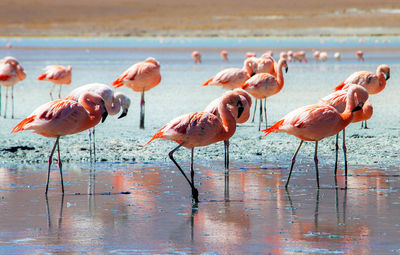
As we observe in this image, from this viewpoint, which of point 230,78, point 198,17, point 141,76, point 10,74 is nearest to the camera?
point 141,76

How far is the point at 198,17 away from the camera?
3044 inches

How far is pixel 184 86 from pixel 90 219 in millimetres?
11055

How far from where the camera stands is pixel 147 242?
451 centimetres

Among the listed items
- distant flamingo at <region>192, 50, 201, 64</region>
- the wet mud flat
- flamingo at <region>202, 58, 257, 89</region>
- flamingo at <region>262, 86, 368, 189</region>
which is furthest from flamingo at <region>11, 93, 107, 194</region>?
distant flamingo at <region>192, 50, 201, 64</region>

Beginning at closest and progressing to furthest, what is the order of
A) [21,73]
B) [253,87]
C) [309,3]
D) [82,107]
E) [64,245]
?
[64,245]
[82,107]
[253,87]
[21,73]
[309,3]

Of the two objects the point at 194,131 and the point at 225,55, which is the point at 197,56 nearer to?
the point at 225,55

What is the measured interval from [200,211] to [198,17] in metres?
73.0

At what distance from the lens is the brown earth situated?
6228 cm

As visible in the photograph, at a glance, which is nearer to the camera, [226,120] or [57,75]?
[226,120]

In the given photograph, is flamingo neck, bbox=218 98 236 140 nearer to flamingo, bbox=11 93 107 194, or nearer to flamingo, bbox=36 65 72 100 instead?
flamingo, bbox=11 93 107 194

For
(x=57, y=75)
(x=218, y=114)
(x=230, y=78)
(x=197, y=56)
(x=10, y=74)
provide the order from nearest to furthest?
1. (x=218, y=114)
2. (x=230, y=78)
3. (x=10, y=74)
4. (x=57, y=75)
5. (x=197, y=56)

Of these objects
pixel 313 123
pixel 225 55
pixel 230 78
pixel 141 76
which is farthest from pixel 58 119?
pixel 225 55

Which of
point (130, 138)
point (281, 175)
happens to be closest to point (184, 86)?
point (130, 138)

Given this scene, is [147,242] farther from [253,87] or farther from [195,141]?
[253,87]
